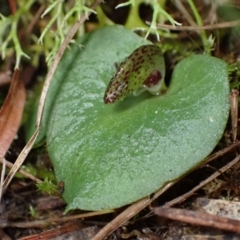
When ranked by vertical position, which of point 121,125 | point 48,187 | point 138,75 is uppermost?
point 138,75

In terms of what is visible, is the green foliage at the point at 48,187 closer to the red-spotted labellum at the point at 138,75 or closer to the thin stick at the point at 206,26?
the red-spotted labellum at the point at 138,75

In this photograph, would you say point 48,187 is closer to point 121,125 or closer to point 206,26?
point 121,125

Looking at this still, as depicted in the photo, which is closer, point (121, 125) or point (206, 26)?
point (121, 125)

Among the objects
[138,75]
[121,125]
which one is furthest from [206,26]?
[121,125]

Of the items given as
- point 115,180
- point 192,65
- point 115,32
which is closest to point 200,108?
point 192,65

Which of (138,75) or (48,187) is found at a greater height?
(138,75)

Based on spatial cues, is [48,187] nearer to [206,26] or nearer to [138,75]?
[138,75]

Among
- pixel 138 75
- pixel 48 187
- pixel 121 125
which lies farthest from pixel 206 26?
pixel 48 187

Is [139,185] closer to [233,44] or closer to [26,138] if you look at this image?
[26,138]

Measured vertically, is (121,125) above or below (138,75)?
below
